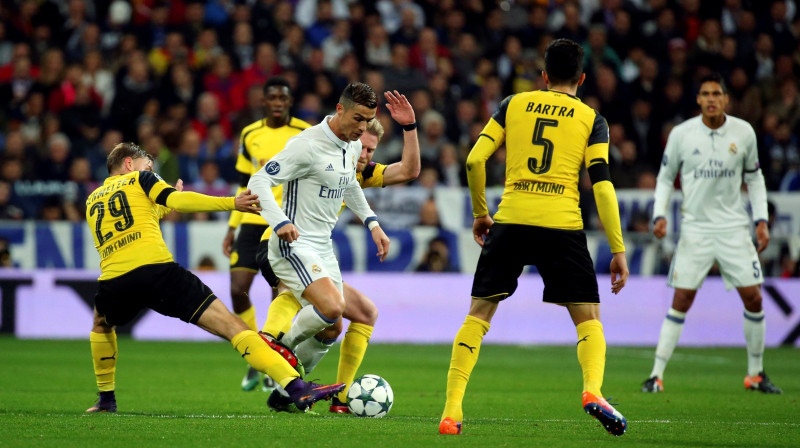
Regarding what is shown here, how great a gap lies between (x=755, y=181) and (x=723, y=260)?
0.76 m

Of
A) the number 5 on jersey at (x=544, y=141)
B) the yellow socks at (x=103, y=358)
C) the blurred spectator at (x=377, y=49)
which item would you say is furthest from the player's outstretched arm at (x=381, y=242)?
the blurred spectator at (x=377, y=49)

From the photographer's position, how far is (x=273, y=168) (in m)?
6.96

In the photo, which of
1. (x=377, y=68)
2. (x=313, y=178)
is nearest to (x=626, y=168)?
(x=377, y=68)

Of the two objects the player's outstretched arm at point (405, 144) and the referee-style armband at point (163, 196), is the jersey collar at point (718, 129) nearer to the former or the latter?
the player's outstretched arm at point (405, 144)

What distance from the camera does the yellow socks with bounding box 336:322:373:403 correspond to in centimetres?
755

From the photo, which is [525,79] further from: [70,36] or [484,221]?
[484,221]

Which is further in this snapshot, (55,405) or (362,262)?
(362,262)

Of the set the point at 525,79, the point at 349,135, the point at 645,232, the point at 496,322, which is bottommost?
the point at 496,322

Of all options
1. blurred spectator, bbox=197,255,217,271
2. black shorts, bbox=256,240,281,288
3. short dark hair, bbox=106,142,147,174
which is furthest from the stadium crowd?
short dark hair, bbox=106,142,147,174

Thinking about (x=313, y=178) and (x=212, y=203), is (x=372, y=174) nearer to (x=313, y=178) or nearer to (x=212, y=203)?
(x=313, y=178)

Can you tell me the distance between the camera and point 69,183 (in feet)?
49.8

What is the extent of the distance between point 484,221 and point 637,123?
12.2m

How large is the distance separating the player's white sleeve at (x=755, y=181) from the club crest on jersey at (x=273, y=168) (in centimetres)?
458

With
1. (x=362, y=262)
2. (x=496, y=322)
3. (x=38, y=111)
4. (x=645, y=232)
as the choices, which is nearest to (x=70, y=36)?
(x=38, y=111)
